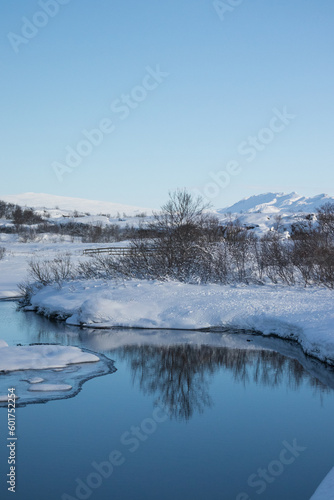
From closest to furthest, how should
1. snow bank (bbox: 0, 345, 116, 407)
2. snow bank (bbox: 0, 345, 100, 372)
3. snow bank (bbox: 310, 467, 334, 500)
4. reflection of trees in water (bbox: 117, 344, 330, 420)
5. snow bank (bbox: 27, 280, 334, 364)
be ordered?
snow bank (bbox: 310, 467, 334, 500)
snow bank (bbox: 0, 345, 116, 407)
reflection of trees in water (bbox: 117, 344, 330, 420)
snow bank (bbox: 0, 345, 100, 372)
snow bank (bbox: 27, 280, 334, 364)

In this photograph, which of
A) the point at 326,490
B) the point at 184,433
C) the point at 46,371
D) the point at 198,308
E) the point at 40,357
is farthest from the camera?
the point at 198,308

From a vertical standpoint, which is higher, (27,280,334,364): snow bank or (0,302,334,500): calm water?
(27,280,334,364): snow bank

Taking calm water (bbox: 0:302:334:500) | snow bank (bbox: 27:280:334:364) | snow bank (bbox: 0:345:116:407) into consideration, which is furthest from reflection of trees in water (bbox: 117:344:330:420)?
snow bank (bbox: 27:280:334:364)

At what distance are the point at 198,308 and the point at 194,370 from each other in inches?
208

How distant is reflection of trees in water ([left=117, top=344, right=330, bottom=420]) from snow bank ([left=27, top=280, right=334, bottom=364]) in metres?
1.53

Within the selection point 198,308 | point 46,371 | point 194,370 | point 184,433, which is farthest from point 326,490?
point 198,308

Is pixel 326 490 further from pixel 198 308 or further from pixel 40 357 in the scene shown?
pixel 198 308

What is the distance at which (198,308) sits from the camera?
1681 cm

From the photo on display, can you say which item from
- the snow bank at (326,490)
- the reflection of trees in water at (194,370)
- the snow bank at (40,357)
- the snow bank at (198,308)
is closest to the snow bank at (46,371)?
the snow bank at (40,357)

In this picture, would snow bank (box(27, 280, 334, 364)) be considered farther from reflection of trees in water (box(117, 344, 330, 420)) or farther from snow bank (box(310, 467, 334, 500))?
snow bank (box(310, 467, 334, 500))

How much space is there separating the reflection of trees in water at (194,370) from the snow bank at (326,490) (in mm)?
3040

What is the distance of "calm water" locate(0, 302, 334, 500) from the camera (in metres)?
Answer: 6.33

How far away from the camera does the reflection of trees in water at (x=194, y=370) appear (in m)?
9.76

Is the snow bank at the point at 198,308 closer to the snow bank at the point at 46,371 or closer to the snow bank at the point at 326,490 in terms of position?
the snow bank at the point at 46,371
